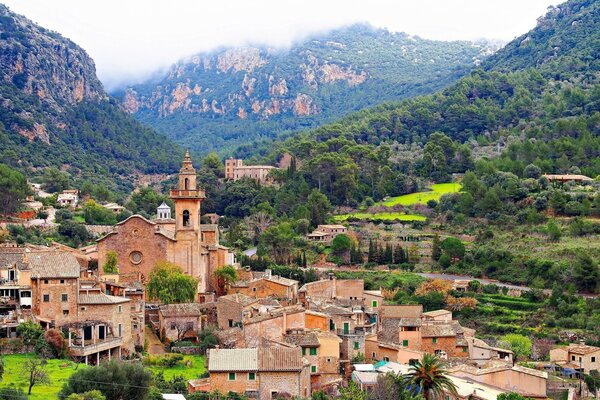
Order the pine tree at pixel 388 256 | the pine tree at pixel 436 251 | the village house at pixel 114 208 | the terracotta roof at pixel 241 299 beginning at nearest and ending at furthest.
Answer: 1. the terracotta roof at pixel 241 299
2. the pine tree at pixel 436 251
3. the pine tree at pixel 388 256
4. the village house at pixel 114 208

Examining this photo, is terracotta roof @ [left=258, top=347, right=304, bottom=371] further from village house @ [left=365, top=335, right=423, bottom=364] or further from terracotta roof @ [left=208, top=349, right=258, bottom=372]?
village house @ [left=365, top=335, right=423, bottom=364]

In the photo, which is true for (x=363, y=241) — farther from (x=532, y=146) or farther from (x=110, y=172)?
(x=110, y=172)

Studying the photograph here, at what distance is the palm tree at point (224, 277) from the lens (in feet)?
181

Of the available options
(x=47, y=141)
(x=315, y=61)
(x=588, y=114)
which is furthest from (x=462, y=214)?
(x=315, y=61)

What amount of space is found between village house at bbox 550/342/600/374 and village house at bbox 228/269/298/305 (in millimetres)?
12507

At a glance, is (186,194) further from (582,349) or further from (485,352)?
(582,349)

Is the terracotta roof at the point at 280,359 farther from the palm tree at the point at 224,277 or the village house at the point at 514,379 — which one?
the palm tree at the point at 224,277

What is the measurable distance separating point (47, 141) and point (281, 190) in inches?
1334

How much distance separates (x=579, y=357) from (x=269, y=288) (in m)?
15.3

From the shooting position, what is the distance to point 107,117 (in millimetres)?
131125

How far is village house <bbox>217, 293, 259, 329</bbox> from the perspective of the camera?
45750mm

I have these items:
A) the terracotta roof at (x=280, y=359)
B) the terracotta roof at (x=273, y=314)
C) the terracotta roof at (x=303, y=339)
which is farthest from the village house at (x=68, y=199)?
the terracotta roof at (x=280, y=359)

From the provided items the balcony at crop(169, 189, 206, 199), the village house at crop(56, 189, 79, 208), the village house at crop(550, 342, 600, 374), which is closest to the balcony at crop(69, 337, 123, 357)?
the balcony at crop(169, 189, 206, 199)

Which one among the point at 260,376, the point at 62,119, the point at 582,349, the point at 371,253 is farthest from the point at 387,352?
the point at 62,119
